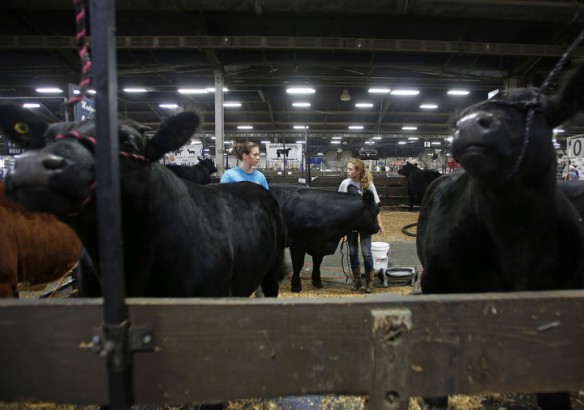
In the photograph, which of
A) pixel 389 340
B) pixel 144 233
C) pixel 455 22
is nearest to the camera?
pixel 389 340

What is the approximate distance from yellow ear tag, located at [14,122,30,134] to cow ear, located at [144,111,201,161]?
57cm

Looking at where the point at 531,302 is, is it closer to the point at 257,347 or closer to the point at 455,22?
the point at 257,347

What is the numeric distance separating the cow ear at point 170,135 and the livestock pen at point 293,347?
0.90 meters

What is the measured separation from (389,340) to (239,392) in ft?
1.41

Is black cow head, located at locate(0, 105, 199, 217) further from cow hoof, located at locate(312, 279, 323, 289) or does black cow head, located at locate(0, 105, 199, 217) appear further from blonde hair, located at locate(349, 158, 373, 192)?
blonde hair, located at locate(349, 158, 373, 192)

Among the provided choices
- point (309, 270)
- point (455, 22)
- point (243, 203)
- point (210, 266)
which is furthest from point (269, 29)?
point (210, 266)

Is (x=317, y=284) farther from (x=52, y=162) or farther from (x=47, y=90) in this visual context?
(x=47, y=90)

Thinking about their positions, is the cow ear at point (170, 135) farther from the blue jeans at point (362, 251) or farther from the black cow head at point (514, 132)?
the blue jeans at point (362, 251)

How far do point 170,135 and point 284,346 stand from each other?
1182mm

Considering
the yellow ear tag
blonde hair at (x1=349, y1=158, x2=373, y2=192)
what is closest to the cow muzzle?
the yellow ear tag

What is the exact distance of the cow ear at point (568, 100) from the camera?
1.50 meters

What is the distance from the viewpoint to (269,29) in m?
8.75

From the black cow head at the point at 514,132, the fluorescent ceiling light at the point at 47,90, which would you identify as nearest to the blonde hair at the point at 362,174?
the black cow head at the point at 514,132

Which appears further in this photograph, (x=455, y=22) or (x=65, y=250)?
(x=455, y=22)
